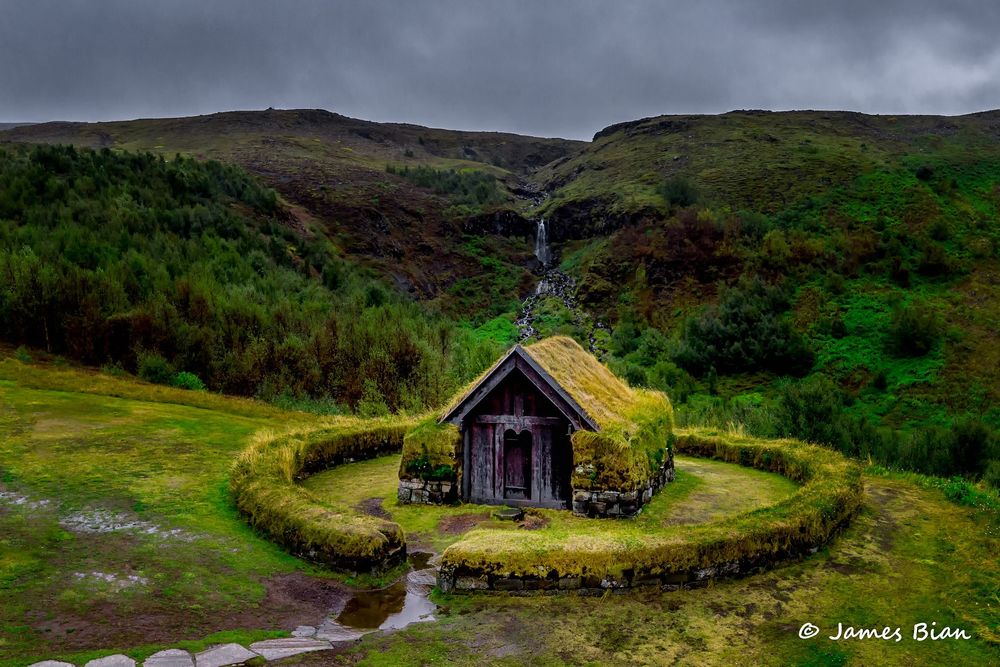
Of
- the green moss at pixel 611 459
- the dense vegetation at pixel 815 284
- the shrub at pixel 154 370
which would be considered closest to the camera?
the green moss at pixel 611 459

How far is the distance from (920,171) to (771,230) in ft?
55.9

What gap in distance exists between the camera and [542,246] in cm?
7094

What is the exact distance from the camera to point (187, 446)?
18.6m

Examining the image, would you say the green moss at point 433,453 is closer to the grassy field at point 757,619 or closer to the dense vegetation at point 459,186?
the grassy field at point 757,619

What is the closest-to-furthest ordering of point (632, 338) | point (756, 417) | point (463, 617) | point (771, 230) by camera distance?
point (463, 617) < point (756, 417) < point (632, 338) < point (771, 230)

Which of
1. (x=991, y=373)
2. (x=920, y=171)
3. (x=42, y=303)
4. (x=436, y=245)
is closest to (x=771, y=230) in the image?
(x=920, y=171)

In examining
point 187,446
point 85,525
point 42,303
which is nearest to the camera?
point 85,525

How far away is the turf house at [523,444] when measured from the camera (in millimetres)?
14336

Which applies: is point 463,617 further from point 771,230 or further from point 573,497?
point 771,230

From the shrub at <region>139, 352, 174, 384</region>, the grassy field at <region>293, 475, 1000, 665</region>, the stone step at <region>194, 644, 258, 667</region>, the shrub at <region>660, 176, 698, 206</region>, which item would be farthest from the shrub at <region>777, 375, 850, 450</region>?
the shrub at <region>660, 176, 698, 206</region>

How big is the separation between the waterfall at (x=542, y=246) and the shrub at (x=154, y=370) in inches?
1732

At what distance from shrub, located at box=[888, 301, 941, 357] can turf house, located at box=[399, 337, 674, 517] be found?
2507 cm

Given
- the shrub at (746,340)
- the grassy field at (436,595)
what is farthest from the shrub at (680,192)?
the grassy field at (436,595)

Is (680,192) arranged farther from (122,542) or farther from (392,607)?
(122,542)
